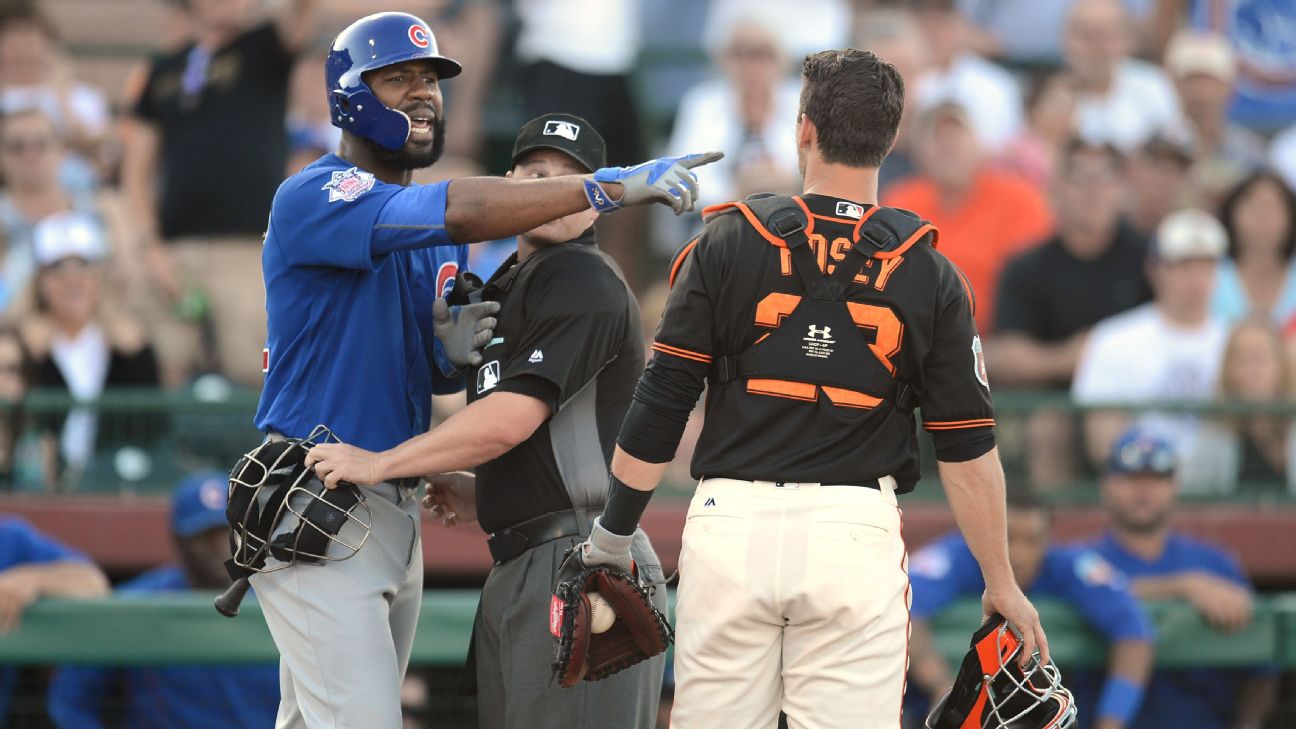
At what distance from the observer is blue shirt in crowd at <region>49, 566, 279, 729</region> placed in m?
6.56

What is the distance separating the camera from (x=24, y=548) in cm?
657

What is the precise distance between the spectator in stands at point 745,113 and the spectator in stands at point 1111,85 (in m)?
1.89

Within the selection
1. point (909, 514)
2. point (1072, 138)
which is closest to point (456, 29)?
point (1072, 138)

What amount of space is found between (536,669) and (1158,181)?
6.77 meters

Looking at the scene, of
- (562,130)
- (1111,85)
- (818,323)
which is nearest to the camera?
(818,323)

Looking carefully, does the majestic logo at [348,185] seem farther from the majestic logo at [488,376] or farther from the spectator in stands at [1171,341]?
the spectator in stands at [1171,341]

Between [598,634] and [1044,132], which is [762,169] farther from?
[598,634]

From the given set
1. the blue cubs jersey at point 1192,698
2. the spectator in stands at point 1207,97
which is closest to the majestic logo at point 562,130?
the blue cubs jersey at point 1192,698

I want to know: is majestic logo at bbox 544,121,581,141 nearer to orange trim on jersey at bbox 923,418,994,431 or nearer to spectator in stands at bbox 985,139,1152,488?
orange trim on jersey at bbox 923,418,994,431

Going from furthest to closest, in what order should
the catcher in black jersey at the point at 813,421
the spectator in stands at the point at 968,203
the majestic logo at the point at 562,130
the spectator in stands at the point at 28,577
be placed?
the spectator in stands at the point at 968,203 → the spectator in stands at the point at 28,577 → the majestic logo at the point at 562,130 → the catcher in black jersey at the point at 813,421

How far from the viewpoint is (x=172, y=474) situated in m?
7.62

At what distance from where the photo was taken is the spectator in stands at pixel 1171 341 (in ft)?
27.9

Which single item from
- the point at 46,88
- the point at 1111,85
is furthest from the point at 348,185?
the point at 1111,85

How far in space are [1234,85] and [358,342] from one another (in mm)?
8515
